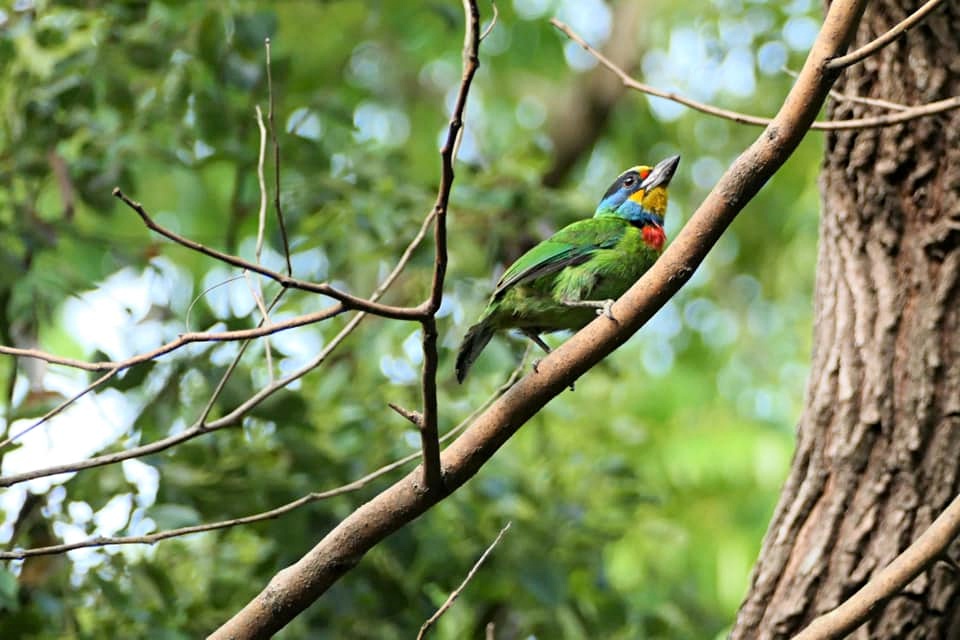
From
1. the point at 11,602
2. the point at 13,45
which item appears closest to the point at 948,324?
the point at 11,602

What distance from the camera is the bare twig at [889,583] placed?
2.45 m

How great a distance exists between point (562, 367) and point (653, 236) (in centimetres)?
147

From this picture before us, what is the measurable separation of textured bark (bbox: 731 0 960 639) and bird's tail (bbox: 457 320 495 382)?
0.99 m

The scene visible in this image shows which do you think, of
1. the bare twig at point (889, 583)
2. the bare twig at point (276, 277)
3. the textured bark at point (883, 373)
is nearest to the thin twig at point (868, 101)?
the textured bark at point (883, 373)

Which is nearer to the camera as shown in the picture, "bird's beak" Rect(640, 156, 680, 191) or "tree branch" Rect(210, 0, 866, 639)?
"tree branch" Rect(210, 0, 866, 639)

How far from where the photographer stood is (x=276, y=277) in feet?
6.27

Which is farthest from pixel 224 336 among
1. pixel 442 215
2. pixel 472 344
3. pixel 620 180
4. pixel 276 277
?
pixel 620 180

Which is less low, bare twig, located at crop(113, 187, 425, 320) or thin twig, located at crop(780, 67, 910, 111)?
thin twig, located at crop(780, 67, 910, 111)

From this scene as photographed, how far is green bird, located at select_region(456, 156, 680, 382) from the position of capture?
11.5 ft

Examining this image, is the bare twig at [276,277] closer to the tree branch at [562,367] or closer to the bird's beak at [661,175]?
the tree branch at [562,367]

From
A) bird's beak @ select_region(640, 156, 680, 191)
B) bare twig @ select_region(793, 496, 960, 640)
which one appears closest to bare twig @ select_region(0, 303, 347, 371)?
bare twig @ select_region(793, 496, 960, 640)

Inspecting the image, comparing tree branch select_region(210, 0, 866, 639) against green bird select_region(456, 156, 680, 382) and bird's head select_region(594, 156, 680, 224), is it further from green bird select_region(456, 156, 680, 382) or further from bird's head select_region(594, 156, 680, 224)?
bird's head select_region(594, 156, 680, 224)

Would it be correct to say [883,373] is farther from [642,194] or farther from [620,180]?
[620,180]

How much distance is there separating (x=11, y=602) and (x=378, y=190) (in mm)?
2226
